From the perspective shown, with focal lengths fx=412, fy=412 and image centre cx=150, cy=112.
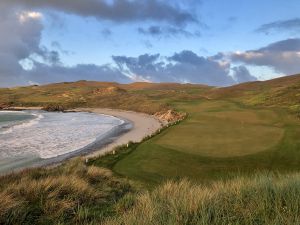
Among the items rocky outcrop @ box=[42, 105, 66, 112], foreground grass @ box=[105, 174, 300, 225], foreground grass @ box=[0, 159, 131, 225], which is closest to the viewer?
foreground grass @ box=[105, 174, 300, 225]

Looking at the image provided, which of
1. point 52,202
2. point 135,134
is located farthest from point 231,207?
point 135,134

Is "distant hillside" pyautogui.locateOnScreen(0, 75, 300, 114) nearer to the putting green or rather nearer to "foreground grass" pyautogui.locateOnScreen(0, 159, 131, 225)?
the putting green

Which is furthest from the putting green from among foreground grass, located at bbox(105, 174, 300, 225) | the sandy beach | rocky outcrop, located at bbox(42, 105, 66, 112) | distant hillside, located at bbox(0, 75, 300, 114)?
rocky outcrop, located at bbox(42, 105, 66, 112)

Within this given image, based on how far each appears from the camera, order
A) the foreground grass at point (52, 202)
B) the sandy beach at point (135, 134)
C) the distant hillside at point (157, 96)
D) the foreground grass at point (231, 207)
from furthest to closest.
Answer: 1. the distant hillside at point (157, 96)
2. the sandy beach at point (135, 134)
3. the foreground grass at point (52, 202)
4. the foreground grass at point (231, 207)

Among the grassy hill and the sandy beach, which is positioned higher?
the grassy hill

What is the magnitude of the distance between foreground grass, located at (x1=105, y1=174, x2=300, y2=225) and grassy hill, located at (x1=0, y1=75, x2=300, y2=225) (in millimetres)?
19

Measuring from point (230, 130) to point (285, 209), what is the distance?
34.4m

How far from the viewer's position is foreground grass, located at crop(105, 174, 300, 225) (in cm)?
660

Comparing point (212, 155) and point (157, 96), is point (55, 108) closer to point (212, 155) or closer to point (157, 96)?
point (157, 96)

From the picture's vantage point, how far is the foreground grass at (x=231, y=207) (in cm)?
660

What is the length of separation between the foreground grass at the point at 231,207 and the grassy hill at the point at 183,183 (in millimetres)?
19

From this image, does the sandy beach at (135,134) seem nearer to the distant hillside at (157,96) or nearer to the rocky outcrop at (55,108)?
the distant hillside at (157,96)

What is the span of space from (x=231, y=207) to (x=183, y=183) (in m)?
3.14

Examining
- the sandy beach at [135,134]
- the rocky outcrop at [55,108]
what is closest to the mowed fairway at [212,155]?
the sandy beach at [135,134]
